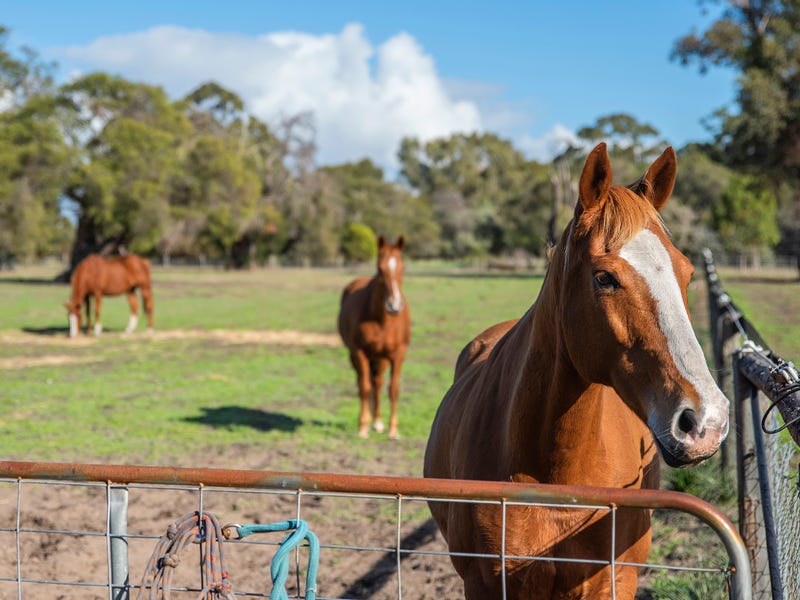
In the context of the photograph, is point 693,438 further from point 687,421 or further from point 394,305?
point 394,305

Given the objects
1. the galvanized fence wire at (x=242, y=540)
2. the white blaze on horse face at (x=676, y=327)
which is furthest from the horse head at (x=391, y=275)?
the white blaze on horse face at (x=676, y=327)

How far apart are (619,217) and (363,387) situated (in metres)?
6.34

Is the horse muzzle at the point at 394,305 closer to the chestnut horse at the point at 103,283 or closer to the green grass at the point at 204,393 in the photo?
the green grass at the point at 204,393

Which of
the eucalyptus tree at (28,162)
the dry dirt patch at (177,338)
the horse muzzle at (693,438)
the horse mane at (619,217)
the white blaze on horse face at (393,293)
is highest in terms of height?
the eucalyptus tree at (28,162)

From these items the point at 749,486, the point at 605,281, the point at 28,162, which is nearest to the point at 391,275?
the point at 749,486

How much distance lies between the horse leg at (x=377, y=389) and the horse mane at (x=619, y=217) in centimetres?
625

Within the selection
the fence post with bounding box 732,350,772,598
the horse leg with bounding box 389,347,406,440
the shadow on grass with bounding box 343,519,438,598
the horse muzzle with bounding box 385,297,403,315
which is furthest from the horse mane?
the horse leg with bounding box 389,347,406,440

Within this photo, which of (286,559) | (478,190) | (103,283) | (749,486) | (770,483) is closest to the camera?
(286,559)

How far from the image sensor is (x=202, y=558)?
196cm

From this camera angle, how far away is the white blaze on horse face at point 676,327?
169cm

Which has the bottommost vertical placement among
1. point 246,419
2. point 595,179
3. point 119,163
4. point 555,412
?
point 246,419

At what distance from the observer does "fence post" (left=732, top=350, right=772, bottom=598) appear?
3.36m

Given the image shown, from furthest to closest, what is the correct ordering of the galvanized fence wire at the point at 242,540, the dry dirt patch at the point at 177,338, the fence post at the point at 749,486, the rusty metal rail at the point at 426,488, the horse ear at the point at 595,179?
the dry dirt patch at the point at 177,338
the fence post at the point at 749,486
the horse ear at the point at 595,179
the galvanized fence wire at the point at 242,540
the rusty metal rail at the point at 426,488

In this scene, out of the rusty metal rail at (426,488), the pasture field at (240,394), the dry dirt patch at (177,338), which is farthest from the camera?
the dry dirt patch at (177,338)
